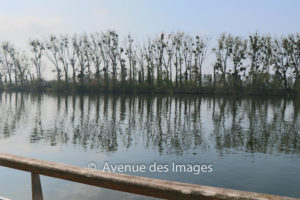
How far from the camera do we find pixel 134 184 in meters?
2.08

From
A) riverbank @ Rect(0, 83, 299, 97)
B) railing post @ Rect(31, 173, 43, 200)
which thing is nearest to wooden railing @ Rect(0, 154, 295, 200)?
railing post @ Rect(31, 173, 43, 200)

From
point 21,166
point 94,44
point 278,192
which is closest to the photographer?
point 21,166

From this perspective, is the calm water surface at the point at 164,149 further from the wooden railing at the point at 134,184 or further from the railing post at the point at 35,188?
the wooden railing at the point at 134,184

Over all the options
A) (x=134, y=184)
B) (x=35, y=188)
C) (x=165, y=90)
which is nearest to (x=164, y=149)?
(x=35, y=188)

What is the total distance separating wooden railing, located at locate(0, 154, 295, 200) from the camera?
189 cm

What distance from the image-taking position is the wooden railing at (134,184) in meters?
1.89

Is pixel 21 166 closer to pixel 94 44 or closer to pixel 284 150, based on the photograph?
pixel 284 150

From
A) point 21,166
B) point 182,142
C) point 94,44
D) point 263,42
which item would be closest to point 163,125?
point 182,142

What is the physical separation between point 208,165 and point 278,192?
9.82 feet

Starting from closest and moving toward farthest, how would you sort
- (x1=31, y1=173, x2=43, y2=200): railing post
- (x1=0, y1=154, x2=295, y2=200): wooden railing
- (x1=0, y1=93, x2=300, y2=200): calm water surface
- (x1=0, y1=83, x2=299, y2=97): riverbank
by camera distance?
(x1=0, y1=154, x2=295, y2=200): wooden railing < (x1=31, y1=173, x2=43, y2=200): railing post < (x1=0, y1=93, x2=300, y2=200): calm water surface < (x1=0, y1=83, x2=299, y2=97): riverbank

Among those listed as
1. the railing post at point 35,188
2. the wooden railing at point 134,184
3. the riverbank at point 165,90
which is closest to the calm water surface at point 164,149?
the railing post at point 35,188

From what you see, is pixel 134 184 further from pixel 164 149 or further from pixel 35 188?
pixel 164 149

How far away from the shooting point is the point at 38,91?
9069 centimetres

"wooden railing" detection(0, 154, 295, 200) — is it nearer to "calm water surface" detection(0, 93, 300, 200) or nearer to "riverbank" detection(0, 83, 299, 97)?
"calm water surface" detection(0, 93, 300, 200)
